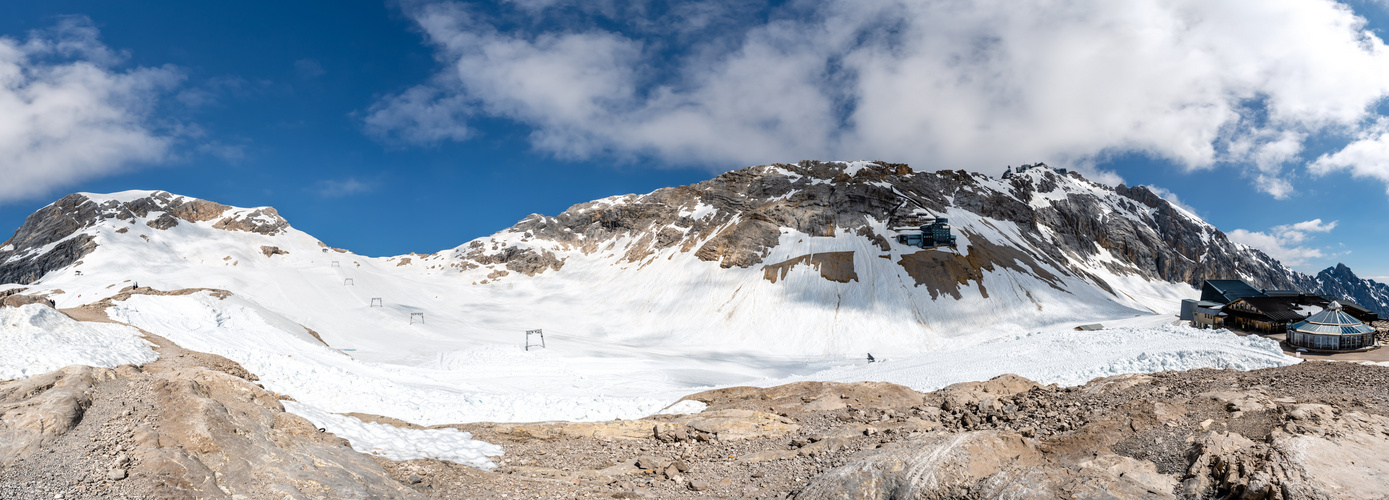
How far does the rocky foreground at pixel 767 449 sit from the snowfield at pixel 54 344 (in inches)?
211

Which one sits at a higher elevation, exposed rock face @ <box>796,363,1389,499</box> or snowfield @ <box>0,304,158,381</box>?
snowfield @ <box>0,304,158,381</box>

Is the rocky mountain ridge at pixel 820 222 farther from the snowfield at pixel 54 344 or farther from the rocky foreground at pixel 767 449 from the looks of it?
the snowfield at pixel 54 344

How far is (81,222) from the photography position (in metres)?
93.5

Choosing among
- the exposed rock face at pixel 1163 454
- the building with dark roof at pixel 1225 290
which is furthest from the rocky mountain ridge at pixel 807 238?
the exposed rock face at pixel 1163 454

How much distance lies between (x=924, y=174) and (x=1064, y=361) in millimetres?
87612

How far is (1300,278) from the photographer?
189 m

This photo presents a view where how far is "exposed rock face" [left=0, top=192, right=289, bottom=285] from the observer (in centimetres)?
8275

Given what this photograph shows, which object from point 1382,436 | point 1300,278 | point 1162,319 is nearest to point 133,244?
point 1382,436

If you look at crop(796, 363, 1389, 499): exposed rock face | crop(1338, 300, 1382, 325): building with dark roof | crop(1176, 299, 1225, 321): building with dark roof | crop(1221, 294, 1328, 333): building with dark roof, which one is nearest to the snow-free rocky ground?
crop(1176, 299, 1225, 321): building with dark roof

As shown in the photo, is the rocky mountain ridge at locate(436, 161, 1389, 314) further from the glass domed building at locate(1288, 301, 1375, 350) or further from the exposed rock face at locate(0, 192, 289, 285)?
the glass domed building at locate(1288, 301, 1375, 350)

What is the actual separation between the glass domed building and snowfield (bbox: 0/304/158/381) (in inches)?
1883

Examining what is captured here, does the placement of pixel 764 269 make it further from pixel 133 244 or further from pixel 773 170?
pixel 133 244

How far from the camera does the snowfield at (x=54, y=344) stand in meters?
16.2

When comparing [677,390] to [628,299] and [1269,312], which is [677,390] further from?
[628,299]
